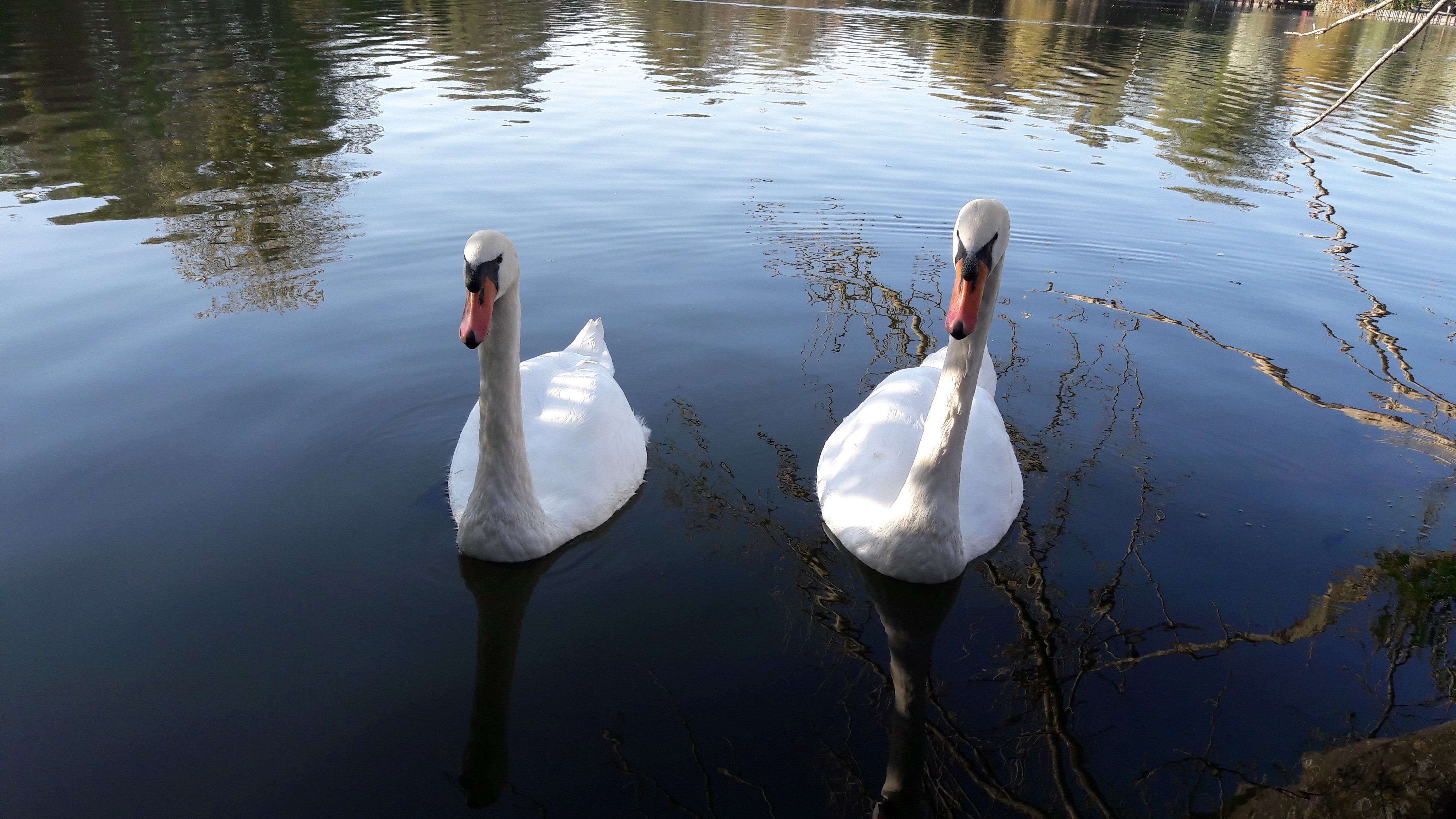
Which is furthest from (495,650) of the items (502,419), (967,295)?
(967,295)

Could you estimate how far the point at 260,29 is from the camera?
28.5 m

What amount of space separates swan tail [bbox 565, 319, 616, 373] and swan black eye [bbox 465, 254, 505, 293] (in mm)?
2425

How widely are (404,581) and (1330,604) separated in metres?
5.19

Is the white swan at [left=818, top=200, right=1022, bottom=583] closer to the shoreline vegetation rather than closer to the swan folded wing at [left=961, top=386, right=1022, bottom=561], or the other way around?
the swan folded wing at [left=961, top=386, right=1022, bottom=561]

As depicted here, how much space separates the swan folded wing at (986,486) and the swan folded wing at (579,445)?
7.04ft

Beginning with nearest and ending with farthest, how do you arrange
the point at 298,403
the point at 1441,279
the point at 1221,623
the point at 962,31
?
1. the point at 1221,623
2. the point at 298,403
3. the point at 1441,279
4. the point at 962,31

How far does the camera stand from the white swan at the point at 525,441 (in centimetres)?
488

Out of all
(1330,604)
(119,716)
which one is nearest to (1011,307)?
(1330,604)

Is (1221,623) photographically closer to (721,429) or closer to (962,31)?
(721,429)

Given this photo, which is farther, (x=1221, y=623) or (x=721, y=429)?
(x=721, y=429)

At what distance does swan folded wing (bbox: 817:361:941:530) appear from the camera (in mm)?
5691

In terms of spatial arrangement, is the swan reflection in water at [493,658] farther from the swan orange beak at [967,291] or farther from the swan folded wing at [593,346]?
the swan orange beak at [967,291]

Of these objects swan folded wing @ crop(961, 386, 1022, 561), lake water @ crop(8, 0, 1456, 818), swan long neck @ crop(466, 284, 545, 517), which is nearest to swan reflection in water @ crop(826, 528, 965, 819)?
lake water @ crop(8, 0, 1456, 818)

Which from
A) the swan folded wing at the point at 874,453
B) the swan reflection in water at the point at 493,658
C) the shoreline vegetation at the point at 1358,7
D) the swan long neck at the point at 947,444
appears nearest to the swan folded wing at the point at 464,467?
the swan reflection in water at the point at 493,658
